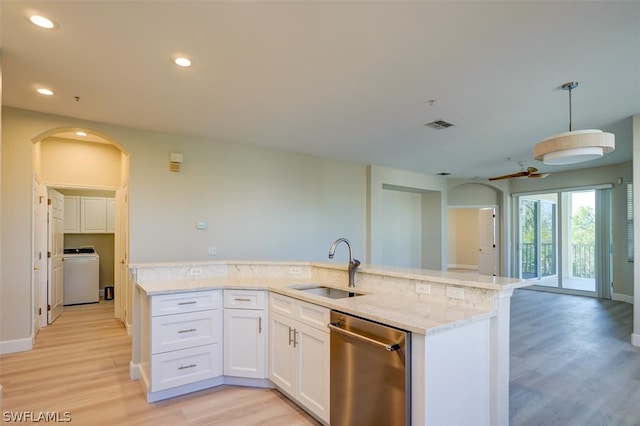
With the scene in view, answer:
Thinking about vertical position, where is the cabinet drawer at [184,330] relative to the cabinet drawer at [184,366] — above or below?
above

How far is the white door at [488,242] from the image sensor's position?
8773 millimetres

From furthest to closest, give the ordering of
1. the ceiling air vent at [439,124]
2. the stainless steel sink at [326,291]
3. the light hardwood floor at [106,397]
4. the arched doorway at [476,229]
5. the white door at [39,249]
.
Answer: the arched doorway at [476,229]
the white door at [39,249]
the ceiling air vent at [439,124]
the stainless steel sink at [326,291]
the light hardwood floor at [106,397]

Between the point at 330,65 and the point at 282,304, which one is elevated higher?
the point at 330,65

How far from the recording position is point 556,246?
7766 millimetres

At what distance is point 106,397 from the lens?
2779 mm

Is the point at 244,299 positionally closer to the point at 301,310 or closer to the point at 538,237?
the point at 301,310

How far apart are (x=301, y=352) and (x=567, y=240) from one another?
8057 millimetres

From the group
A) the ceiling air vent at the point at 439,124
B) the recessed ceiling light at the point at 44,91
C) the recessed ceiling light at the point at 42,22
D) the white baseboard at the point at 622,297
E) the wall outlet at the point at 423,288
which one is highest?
the recessed ceiling light at the point at 42,22

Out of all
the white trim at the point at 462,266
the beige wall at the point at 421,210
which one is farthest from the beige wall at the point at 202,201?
the white trim at the point at 462,266

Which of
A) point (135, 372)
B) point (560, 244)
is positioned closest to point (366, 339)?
point (135, 372)

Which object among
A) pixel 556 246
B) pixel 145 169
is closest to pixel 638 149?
pixel 556 246

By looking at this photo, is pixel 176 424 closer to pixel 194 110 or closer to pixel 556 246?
pixel 194 110

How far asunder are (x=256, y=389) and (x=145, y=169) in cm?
307

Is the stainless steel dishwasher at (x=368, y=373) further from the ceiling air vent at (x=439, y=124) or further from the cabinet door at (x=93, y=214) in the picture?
the cabinet door at (x=93, y=214)
